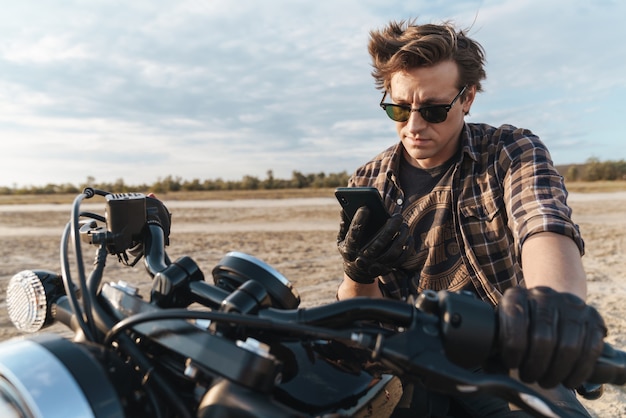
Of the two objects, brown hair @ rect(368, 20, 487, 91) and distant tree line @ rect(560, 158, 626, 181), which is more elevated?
distant tree line @ rect(560, 158, 626, 181)

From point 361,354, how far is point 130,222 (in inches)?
25.9

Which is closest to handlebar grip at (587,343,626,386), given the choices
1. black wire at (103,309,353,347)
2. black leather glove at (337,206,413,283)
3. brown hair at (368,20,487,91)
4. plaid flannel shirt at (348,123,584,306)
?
black wire at (103,309,353,347)

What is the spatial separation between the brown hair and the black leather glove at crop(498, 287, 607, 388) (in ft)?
5.86

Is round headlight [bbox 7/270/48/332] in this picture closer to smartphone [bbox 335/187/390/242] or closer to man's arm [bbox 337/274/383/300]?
smartphone [bbox 335/187/390/242]

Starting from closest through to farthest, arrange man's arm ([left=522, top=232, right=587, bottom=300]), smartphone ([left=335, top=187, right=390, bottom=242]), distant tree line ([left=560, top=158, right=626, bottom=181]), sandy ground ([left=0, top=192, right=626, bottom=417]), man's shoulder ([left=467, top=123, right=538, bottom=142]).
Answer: man's arm ([left=522, top=232, right=587, bottom=300]) → smartphone ([left=335, top=187, right=390, bottom=242]) → man's shoulder ([left=467, top=123, right=538, bottom=142]) → sandy ground ([left=0, top=192, right=626, bottom=417]) → distant tree line ([left=560, top=158, right=626, bottom=181])

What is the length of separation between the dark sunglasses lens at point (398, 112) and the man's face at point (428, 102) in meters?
0.02

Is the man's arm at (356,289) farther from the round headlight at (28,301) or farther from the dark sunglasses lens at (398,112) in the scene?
the round headlight at (28,301)

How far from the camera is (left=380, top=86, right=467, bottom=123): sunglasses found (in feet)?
7.50

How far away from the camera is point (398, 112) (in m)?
2.36

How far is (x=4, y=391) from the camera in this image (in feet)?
2.43

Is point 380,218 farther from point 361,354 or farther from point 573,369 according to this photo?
point 573,369

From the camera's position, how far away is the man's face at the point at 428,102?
2.32m

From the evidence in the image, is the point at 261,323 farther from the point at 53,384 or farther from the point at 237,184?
the point at 237,184

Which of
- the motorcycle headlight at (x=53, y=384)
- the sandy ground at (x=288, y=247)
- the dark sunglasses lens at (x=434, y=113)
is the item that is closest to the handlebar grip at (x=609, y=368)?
the motorcycle headlight at (x=53, y=384)
